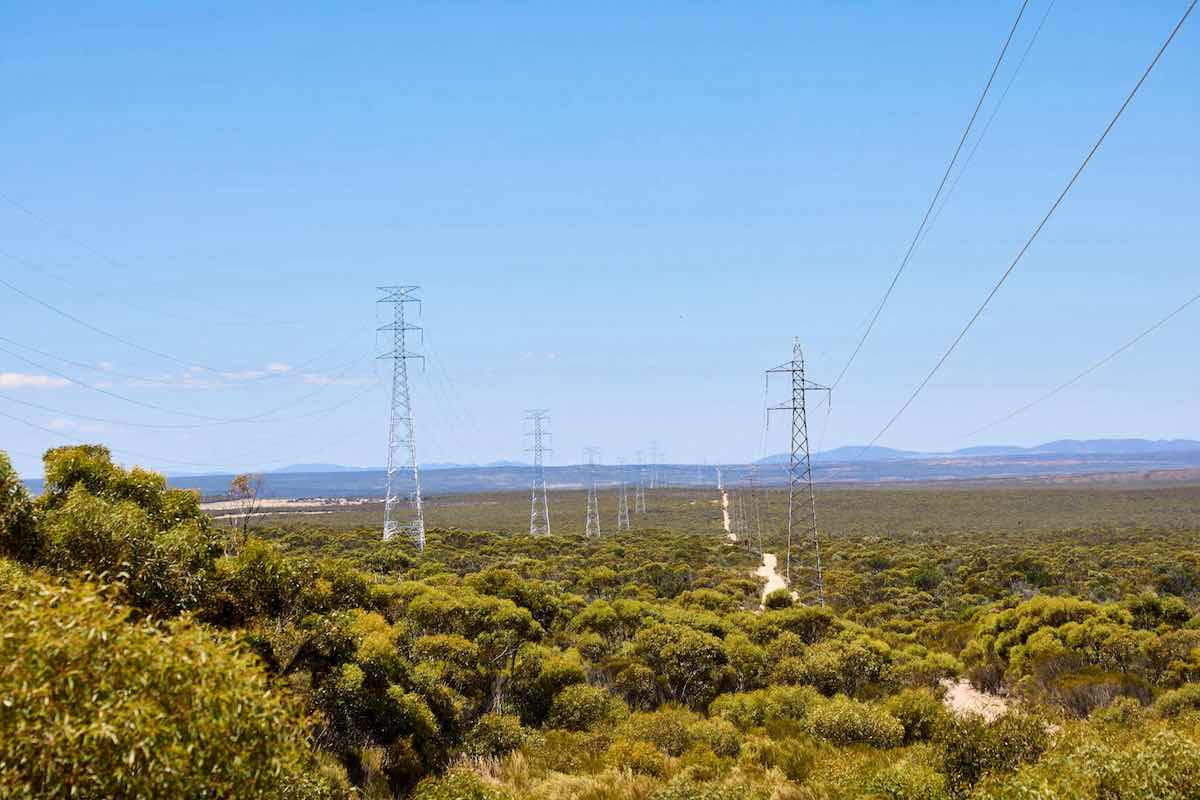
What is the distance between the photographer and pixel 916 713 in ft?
65.2

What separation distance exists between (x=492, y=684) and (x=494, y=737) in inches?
140

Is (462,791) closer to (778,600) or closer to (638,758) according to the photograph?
(638,758)

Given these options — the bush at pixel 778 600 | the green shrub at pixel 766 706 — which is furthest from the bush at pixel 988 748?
the bush at pixel 778 600

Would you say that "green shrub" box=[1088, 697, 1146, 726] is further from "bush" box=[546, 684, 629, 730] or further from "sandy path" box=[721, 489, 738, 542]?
"sandy path" box=[721, 489, 738, 542]

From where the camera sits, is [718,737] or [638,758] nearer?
[638,758]

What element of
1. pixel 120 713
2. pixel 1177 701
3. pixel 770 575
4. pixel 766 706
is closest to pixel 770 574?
pixel 770 575

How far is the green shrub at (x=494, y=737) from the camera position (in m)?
20.1

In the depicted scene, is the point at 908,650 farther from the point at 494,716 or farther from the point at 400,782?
the point at 400,782

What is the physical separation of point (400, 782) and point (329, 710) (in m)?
2.42

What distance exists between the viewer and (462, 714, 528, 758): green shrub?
790 inches

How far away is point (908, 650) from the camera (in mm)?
30344

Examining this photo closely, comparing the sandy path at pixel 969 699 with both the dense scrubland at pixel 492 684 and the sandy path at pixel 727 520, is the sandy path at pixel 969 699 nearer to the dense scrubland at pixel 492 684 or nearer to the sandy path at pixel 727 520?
the dense scrubland at pixel 492 684

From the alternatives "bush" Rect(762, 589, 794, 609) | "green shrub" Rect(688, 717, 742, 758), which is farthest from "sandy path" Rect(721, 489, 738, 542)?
"green shrub" Rect(688, 717, 742, 758)

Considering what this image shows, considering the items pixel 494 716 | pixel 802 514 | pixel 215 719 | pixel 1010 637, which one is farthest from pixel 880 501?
pixel 215 719
